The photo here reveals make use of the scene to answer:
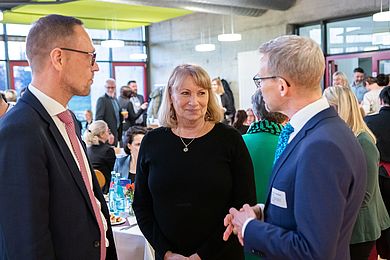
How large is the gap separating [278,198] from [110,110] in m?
6.49

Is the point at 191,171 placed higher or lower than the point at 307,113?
lower

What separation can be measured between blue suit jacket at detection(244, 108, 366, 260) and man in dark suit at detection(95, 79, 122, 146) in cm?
630

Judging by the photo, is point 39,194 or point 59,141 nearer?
point 39,194

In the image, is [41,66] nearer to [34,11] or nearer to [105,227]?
[105,227]

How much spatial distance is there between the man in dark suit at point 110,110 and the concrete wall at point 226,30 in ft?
12.8

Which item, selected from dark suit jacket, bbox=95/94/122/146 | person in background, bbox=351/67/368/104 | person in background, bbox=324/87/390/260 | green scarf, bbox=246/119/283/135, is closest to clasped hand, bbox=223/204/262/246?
green scarf, bbox=246/119/283/135

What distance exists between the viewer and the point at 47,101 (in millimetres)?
1449

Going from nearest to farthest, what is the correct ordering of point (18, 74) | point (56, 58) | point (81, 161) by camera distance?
point (56, 58)
point (81, 161)
point (18, 74)

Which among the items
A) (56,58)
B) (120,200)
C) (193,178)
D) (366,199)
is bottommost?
(120,200)

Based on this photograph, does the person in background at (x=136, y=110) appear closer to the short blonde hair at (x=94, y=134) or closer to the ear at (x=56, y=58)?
the short blonde hair at (x=94, y=134)

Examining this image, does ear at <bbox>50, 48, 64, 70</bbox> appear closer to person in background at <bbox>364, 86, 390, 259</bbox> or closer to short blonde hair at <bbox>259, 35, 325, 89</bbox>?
short blonde hair at <bbox>259, 35, 325, 89</bbox>

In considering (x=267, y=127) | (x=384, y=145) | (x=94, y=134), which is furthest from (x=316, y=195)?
(x=94, y=134)

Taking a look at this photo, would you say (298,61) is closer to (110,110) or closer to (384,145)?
(384,145)

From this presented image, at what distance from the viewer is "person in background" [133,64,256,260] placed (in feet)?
6.36
